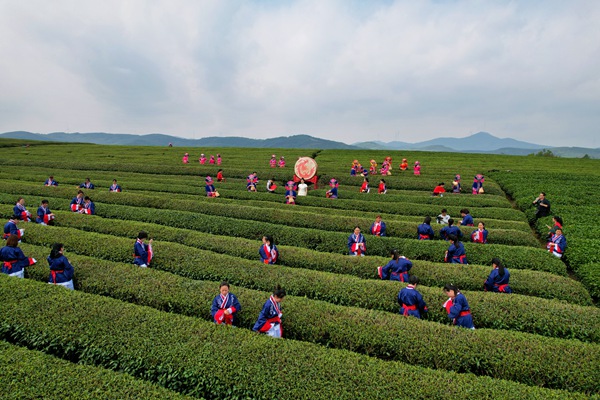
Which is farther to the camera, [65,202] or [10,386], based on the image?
[65,202]

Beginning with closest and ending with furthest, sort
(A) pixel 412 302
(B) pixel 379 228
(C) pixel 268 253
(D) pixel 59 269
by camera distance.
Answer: (A) pixel 412 302, (D) pixel 59 269, (C) pixel 268 253, (B) pixel 379 228

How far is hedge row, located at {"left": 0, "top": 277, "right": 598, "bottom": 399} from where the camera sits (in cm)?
595

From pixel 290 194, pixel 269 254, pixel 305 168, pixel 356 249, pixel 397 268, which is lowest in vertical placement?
pixel 356 249

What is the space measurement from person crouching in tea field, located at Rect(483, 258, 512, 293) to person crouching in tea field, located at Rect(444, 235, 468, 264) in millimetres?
1822

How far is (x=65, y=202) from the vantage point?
2034 cm

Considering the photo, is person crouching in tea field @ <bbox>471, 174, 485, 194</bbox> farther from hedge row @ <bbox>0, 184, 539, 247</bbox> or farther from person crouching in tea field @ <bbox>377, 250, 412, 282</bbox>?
person crouching in tea field @ <bbox>377, 250, 412, 282</bbox>

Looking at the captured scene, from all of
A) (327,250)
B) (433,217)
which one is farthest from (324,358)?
(433,217)

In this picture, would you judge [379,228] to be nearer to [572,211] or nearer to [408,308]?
[408,308]

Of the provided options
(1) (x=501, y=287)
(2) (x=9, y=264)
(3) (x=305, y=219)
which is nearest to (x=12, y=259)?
(2) (x=9, y=264)

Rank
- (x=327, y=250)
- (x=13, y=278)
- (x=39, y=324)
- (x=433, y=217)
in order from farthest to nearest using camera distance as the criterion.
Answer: (x=433, y=217) < (x=327, y=250) < (x=13, y=278) < (x=39, y=324)

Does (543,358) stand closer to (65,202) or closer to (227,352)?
(227,352)

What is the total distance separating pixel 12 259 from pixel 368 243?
1260cm

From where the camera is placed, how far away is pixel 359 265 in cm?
1207

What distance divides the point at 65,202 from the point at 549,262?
1011 inches
